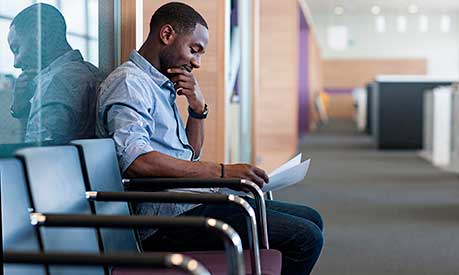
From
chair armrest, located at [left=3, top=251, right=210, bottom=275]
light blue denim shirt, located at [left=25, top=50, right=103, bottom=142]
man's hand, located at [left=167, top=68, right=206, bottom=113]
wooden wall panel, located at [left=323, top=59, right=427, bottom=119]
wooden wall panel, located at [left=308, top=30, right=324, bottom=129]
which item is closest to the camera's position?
chair armrest, located at [left=3, top=251, right=210, bottom=275]

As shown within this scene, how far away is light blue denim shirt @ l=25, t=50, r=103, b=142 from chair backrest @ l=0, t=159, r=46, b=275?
1.59ft

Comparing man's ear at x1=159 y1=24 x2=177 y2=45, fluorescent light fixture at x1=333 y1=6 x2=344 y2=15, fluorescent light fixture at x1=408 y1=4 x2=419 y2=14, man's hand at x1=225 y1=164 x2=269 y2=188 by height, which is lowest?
man's hand at x1=225 y1=164 x2=269 y2=188

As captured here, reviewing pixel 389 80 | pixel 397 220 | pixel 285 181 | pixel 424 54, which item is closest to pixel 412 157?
pixel 389 80

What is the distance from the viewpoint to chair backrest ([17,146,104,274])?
1.90 m

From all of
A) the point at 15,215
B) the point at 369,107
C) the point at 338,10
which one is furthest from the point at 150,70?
the point at 338,10

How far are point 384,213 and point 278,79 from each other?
14.4 feet

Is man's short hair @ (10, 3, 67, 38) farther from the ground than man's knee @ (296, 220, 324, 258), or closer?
farther from the ground

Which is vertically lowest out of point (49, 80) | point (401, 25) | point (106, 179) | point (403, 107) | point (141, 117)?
point (403, 107)

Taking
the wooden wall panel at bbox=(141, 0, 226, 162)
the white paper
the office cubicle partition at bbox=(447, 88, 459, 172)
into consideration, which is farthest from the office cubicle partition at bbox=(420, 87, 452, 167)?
the white paper

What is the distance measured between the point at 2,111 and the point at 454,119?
24.2 ft

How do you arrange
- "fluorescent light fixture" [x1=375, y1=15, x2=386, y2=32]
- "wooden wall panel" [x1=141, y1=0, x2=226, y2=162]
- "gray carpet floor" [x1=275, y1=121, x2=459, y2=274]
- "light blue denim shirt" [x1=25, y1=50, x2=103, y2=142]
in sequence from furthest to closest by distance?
1. "fluorescent light fixture" [x1=375, y1=15, x2=386, y2=32]
2. "wooden wall panel" [x1=141, y1=0, x2=226, y2=162]
3. "gray carpet floor" [x1=275, y1=121, x2=459, y2=274]
4. "light blue denim shirt" [x1=25, y1=50, x2=103, y2=142]

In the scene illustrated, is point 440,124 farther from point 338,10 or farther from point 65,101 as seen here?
point 338,10

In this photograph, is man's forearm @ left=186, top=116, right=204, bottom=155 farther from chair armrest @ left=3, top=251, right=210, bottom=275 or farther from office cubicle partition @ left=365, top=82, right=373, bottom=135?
office cubicle partition @ left=365, top=82, right=373, bottom=135

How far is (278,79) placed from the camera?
10141mm
